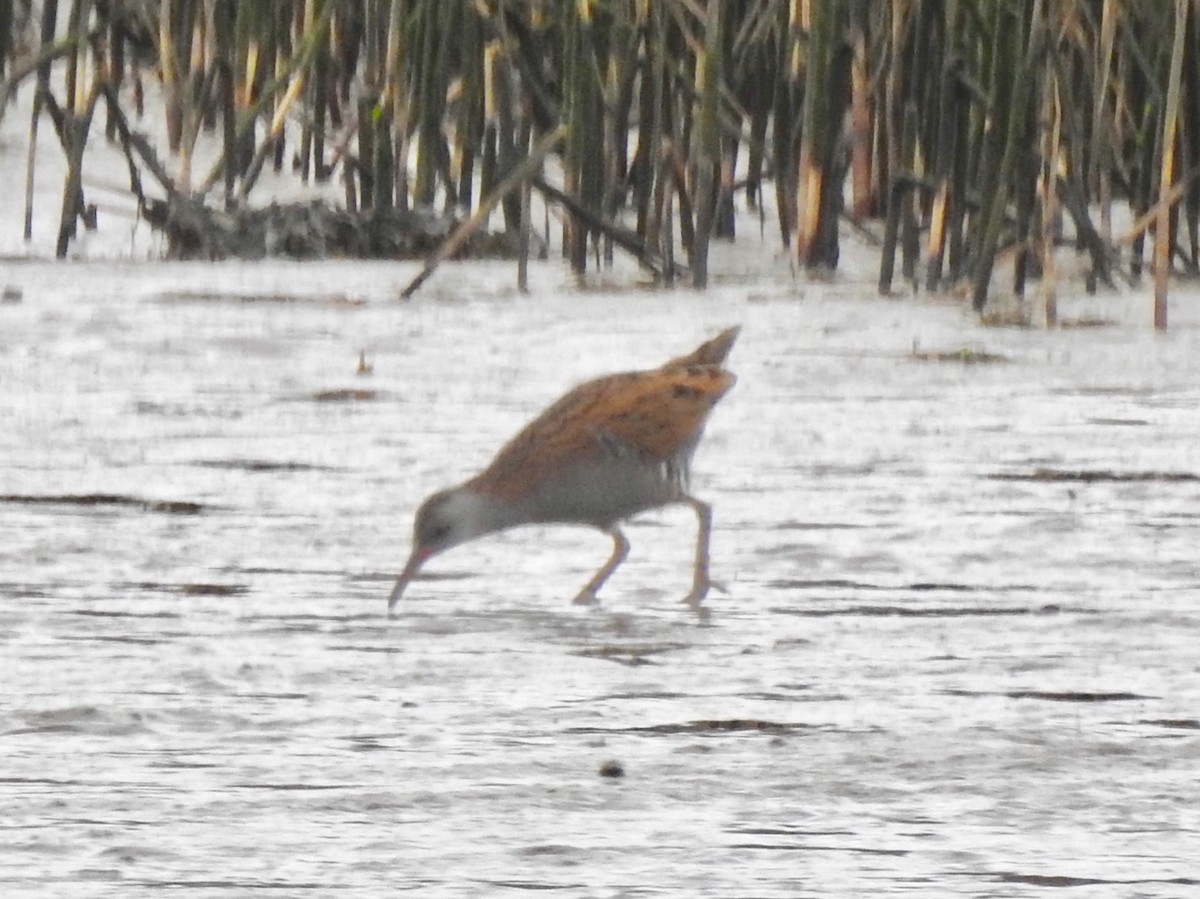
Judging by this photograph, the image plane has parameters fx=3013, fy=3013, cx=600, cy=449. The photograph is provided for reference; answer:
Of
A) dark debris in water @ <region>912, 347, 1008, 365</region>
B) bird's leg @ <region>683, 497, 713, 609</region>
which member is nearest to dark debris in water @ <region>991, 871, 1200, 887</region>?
bird's leg @ <region>683, 497, 713, 609</region>

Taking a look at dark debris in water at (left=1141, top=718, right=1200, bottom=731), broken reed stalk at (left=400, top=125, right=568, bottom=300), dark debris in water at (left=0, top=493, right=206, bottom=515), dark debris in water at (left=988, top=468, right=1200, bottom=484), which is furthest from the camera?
broken reed stalk at (left=400, top=125, right=568, bottom=300)

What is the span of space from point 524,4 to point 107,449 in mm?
3517

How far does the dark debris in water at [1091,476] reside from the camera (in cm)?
536

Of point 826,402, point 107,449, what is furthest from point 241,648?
point 826,402

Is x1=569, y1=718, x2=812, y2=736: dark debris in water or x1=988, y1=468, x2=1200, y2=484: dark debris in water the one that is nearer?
x1=569, y1=718, x2=812, y2=736: dark debris in water

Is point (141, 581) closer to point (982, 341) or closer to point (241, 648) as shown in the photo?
point (241, 648)

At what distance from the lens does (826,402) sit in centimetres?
637

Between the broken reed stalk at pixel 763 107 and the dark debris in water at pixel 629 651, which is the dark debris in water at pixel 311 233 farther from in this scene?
the dark debris in water at pixel 629 651

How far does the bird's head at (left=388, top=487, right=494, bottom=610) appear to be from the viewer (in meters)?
4.39

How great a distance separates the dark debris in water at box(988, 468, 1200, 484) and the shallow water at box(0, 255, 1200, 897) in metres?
0.01

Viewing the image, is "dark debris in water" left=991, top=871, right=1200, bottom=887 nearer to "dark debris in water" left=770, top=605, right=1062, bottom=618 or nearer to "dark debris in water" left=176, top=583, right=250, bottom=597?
"dark debris in water" left=770, top=605, right=1062, bottom=618

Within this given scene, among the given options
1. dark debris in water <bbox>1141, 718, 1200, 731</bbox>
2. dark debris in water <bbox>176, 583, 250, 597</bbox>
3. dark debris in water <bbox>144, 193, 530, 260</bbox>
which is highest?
dark debris in water <bbox>144, 193, 530, 260</bbox>

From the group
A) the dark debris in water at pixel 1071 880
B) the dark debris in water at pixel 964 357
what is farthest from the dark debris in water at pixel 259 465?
the dark debris in water at pixel 1071 880

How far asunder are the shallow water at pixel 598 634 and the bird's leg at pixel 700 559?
38 millimetres
